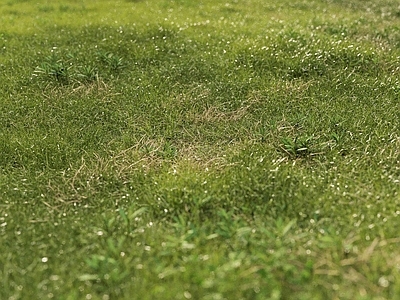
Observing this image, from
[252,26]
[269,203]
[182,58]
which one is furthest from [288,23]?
[269,203]

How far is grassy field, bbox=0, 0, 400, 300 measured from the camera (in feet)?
11.4

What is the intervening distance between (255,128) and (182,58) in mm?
2408

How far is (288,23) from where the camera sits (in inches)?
356

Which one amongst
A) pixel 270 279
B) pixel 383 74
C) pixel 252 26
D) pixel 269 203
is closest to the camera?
pixel 270 279

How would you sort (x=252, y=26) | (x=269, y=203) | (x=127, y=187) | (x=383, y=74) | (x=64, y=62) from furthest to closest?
(x=252, y=26)
(x=64, y=62)
(x=383, y=74)
(x=127, y=187)
(x=269, y=203)

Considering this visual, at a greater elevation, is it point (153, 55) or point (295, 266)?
point (153, 55)

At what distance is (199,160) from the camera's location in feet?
16.4

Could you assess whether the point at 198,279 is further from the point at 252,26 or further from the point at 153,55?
the point at 252,26

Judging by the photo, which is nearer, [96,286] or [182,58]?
[96,286]

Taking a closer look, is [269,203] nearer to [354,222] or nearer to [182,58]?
[354,222]

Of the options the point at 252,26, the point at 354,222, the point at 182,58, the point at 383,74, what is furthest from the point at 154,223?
the point at 252,26

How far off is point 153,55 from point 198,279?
197 inches

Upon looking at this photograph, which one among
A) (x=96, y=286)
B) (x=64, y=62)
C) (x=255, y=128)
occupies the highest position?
(x=64, y=62)

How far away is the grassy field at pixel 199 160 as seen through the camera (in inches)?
137
